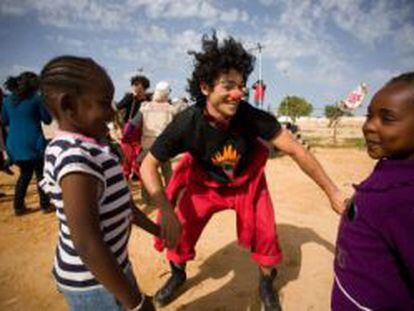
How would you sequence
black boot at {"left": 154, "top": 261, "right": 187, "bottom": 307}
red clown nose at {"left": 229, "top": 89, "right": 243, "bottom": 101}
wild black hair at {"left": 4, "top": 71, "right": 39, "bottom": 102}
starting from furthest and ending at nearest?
1. wild black hair at {"left": 4, "top": 71, "right": 39, "bottom": 102}
2. black boot at {"left": 154, "top": 261, "right": 187, "bottom": 307}
3. red clown nose at {"left": 229, "top": 89, "right": 243, "bottom": 101}

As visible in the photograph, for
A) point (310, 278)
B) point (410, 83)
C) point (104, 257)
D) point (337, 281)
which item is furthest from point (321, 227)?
point (104, 257)

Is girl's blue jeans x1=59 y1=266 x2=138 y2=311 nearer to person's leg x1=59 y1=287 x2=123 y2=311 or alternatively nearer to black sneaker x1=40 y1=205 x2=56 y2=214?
person's leg x1=59 y1=287 x2=123 y2=311

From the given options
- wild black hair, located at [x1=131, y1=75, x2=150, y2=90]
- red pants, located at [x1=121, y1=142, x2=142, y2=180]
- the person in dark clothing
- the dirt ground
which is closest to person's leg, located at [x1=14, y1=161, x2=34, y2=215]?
the dirt ground

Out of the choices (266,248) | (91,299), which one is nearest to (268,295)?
(266,248)

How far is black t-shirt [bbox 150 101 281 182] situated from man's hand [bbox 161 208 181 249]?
27.6 inches

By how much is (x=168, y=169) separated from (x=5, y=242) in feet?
8.12

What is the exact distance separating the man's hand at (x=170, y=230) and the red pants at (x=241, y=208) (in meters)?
0.83

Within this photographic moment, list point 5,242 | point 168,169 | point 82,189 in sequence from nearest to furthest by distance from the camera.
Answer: point 82,189 → point 5,242 → point 168,169

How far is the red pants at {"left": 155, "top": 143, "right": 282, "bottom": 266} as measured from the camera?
10.8 ft

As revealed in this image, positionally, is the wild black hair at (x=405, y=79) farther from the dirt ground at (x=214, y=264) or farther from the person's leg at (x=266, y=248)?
the dirt ground at (x=214, y=264)

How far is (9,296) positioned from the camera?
3.67m

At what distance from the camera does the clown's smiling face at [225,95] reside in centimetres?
304

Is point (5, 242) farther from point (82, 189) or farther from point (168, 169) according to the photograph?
point (82, 189)

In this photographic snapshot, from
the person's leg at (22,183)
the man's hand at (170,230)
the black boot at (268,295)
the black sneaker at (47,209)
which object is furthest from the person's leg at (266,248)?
the person's leg at (22,183)
